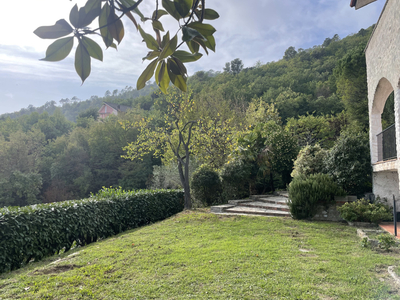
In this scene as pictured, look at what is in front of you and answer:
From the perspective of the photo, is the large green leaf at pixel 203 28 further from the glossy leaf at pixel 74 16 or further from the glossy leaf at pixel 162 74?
the glossy leaf at pixel 74 16

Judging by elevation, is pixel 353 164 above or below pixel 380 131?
below

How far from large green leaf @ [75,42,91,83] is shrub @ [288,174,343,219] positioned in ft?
26.7

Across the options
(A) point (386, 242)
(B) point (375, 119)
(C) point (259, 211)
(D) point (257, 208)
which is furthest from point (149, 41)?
(D) point (257, 208)

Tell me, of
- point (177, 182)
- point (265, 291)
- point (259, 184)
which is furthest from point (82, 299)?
point (177, 182)

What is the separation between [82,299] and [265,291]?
7.27 feet

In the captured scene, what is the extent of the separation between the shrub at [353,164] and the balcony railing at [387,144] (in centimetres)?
50

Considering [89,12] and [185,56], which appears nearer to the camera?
[89,12]

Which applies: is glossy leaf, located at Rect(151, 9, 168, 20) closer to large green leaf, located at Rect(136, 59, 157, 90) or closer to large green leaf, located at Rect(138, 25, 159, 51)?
large green leaf, located at Rect(138, 25, 159, 51)

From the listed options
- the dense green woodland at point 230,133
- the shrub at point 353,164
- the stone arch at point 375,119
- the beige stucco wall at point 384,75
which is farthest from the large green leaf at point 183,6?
the dense green woodland at point 230,133

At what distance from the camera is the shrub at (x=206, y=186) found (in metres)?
12.6

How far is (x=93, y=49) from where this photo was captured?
0.86 metres

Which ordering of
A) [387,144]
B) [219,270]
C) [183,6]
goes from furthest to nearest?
[387,144] → [219,270] → [183,6]

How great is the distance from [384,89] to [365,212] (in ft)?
11.3

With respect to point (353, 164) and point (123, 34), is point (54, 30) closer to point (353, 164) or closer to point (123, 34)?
point (123, 34)
